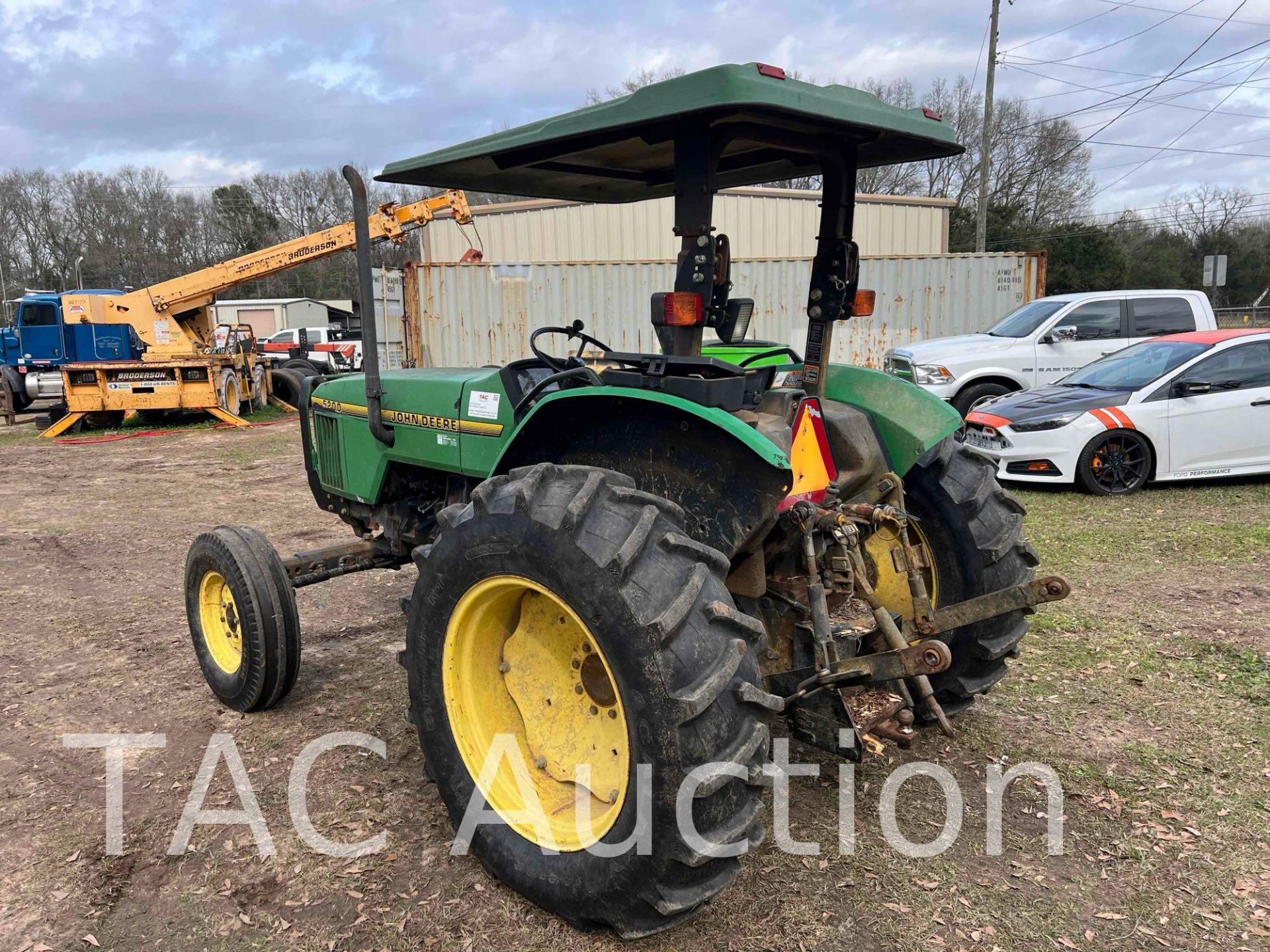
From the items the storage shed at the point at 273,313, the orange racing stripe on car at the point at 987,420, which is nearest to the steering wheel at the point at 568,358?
the orange racing stripe on car at the point at 987,420

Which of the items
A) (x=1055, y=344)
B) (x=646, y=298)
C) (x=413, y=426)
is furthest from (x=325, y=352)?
(x=413, y=426)

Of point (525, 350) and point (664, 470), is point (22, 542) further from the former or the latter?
point (525, 350)

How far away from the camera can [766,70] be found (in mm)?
2057

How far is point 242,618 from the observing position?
11.0 ft

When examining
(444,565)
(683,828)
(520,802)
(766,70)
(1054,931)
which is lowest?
(1054,931)

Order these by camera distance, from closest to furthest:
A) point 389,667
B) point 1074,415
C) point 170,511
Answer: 1. point 389,667
2. point 1074,415
3. point 170,511

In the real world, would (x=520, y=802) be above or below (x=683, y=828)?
below

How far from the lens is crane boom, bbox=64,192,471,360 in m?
14.4

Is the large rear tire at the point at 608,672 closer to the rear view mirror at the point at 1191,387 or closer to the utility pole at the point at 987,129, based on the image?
the rear view mirror at the point at 1191,387

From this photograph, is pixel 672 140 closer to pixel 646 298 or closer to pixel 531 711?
pixel 531 711

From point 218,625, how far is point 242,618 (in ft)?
1.66

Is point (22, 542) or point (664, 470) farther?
point (22, 542)

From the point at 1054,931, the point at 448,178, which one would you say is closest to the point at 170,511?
the point at 448,178

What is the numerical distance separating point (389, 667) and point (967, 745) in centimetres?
255
